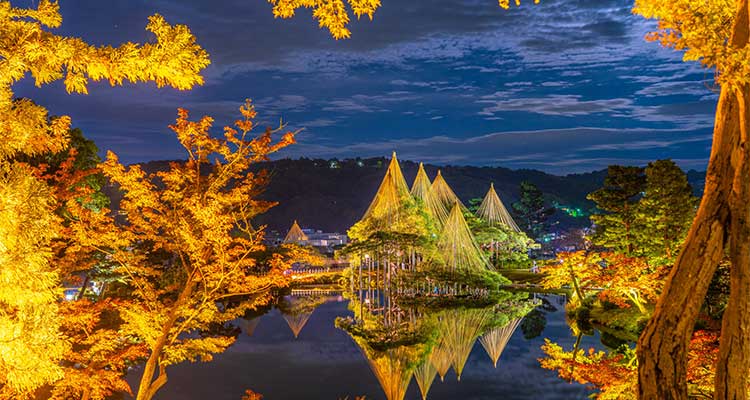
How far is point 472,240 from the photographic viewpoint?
82.3 ft

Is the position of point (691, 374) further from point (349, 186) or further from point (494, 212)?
point (349, 186)

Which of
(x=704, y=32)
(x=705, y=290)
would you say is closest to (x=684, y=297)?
(x=705, y=290)

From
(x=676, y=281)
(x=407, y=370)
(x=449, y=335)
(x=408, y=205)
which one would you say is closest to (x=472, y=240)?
(x=408, y=205)

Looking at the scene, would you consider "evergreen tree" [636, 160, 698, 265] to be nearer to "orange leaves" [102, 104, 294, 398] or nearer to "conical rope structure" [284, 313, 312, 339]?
"conical rope structure" [284, 313, 312, 339]

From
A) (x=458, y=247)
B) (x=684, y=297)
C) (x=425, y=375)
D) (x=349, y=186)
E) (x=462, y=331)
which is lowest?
(x=425, y=375)

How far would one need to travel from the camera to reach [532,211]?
45156 millimetres

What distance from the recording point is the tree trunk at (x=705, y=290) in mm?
3998

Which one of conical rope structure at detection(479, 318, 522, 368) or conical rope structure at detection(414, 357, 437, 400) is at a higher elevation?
conical rope structure at detection(479, 318, 522, 368)

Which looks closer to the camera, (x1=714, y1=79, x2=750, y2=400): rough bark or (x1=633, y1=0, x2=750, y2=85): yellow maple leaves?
(x1=633, y1=0, x2=750, y2=85): yellow maple leaves

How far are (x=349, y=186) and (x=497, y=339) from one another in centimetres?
6514

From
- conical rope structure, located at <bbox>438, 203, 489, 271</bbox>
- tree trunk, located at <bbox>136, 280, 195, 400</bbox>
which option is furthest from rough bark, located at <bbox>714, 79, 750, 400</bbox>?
conical rope structure, located at <bbox>438, 203, 489, 271</bbox>

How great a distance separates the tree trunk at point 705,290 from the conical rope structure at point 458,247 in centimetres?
1940

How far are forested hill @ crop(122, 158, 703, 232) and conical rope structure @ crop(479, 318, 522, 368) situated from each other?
44468mm

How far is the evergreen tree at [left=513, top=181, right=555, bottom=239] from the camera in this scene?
145 feet
